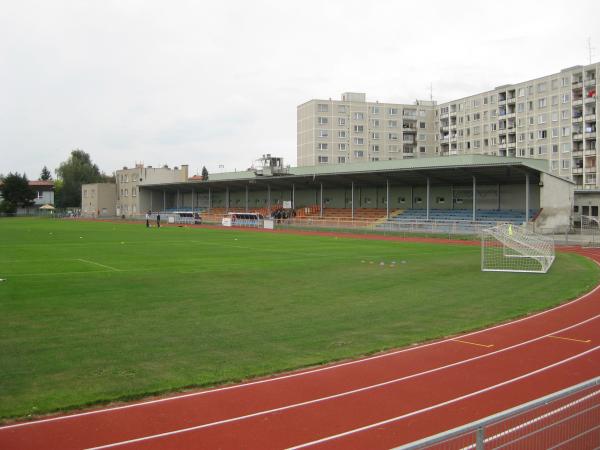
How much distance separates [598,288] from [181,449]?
17.3 m

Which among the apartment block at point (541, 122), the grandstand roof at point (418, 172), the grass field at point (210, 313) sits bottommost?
the grass field at point (210, 313)

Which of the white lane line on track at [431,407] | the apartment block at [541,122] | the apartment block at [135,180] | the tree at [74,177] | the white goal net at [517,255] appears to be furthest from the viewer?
the tree at [74,177]

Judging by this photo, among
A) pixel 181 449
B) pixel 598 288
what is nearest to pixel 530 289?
pixel 598 288

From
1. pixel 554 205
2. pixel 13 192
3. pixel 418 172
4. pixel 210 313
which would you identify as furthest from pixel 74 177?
pixel 210 313

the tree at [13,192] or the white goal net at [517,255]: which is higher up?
the tree at [13,192]

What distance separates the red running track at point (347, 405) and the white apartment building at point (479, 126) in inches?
2891

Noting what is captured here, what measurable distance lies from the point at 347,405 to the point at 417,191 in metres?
60.2

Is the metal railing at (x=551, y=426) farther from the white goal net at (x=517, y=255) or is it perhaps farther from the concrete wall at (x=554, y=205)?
the concrete wall at (x=554, y=205)

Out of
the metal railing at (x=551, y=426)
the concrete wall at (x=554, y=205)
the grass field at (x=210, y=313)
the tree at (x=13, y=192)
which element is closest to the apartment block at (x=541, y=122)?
the concrete wall at (x=554, y=205)

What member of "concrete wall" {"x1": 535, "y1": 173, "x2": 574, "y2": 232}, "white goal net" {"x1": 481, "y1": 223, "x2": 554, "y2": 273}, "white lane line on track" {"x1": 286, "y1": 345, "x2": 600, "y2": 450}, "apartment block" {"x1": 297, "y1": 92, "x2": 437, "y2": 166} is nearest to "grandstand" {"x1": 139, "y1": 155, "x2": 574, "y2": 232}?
"concrete wall" {"x1": 535, "y1": 173, "x2": 574, "y2": 232}

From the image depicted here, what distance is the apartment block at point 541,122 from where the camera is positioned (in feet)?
257

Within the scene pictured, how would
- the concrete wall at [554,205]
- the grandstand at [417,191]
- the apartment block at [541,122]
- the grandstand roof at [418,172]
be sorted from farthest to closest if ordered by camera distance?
the apartment block at [541,122] < the grandstand roof at [418,172] < the grandstand at [417,191] < the concrete wall at [554,205]

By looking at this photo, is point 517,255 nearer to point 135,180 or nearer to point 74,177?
point 135,180

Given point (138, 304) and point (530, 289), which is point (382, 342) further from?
point (530, 289)
